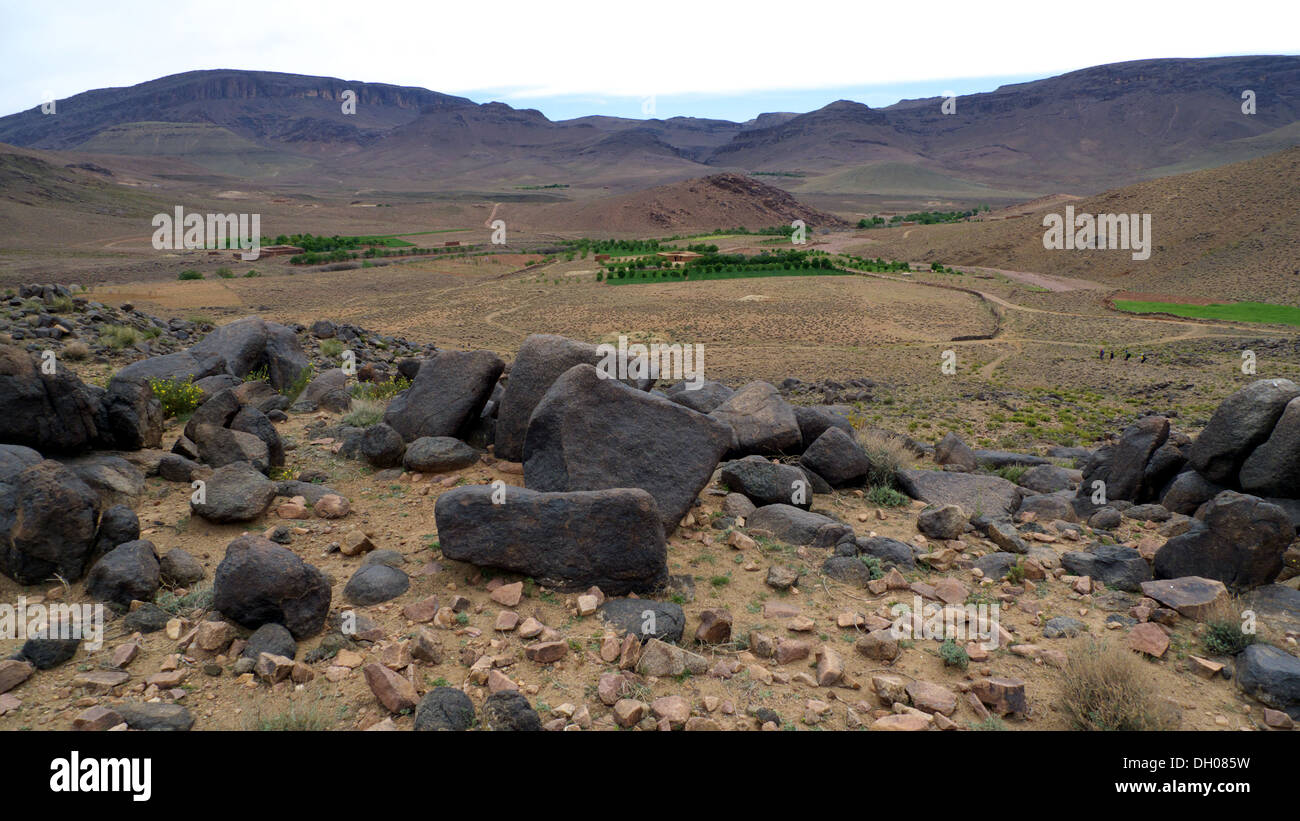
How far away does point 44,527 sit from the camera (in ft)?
19.6

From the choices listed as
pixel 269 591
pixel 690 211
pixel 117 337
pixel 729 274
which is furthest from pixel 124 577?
pixel 690 211

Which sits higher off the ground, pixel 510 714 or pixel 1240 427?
pixel 1240 427

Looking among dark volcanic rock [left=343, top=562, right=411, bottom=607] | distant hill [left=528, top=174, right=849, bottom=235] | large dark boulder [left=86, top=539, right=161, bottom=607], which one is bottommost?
dark volcanic rock [left=343, top=562, right=411, bottom=607]

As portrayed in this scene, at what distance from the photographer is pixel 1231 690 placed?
5.38m

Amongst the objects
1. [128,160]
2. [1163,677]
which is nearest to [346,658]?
[1163,677]

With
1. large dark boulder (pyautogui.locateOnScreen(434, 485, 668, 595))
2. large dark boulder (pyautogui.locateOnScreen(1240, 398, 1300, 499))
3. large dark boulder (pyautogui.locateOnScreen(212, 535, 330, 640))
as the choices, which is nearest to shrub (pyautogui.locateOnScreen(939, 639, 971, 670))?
large dark boulder (pyautogui.locateOnScreen(434, 485, 668, 595))

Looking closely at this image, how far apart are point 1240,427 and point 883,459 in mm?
4166

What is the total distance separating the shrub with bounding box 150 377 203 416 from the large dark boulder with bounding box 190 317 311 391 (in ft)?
10.3

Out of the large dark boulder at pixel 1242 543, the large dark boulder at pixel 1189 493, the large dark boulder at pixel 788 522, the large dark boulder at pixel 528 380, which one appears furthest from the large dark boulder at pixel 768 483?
the large dark boulder at pixel 1189 493

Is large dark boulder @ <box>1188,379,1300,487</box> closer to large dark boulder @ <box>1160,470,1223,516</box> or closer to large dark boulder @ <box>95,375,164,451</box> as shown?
large dark boulder @ <box>1160,470,1223,516</box>

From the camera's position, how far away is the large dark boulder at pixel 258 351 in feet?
48.7

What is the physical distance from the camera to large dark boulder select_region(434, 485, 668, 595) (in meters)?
6.47

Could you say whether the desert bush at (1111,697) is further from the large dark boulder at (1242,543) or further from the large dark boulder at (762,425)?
the large dark boulder at (762,425)

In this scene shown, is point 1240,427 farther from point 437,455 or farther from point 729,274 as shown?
point 729,274
